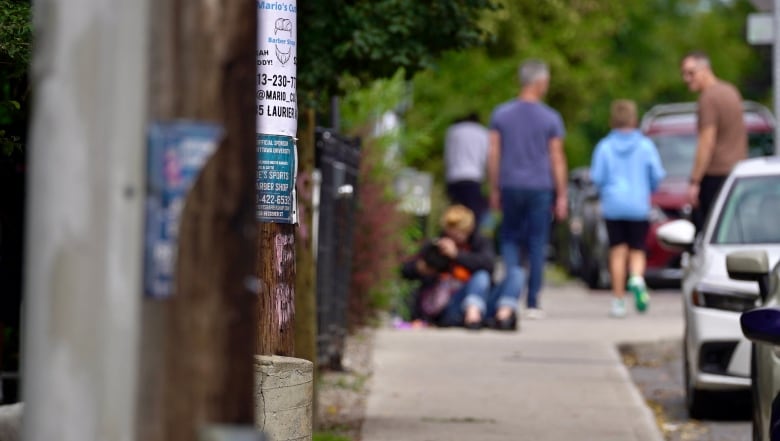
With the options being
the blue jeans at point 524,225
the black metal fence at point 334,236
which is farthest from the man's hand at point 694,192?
the black metal fence at point 334,236

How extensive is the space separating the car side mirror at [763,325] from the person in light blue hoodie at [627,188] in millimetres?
9243

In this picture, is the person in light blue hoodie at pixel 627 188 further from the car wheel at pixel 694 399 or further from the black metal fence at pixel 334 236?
the car wheel at pixel 694 399

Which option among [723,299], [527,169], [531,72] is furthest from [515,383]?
[531,72]

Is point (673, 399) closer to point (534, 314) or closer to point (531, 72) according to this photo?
point (531, 72)

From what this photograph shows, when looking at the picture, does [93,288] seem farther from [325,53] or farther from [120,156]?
[325,53]

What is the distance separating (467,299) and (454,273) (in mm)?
218

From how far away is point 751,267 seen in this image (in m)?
7.10

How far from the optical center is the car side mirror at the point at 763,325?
510cm

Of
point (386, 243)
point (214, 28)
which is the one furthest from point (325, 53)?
point (214, 28)

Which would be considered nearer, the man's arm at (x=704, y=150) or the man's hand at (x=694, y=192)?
the man's arm at (x=704, y=150)

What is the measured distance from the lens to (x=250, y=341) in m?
2.98

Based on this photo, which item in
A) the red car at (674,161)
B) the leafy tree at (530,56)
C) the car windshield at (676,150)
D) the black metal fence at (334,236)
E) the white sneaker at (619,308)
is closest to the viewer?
the black metal fence at (334,236)

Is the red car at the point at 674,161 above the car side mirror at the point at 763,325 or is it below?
above

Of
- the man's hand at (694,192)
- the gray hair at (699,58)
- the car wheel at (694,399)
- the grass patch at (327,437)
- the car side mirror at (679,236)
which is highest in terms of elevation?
the gray hair at (699,58)
